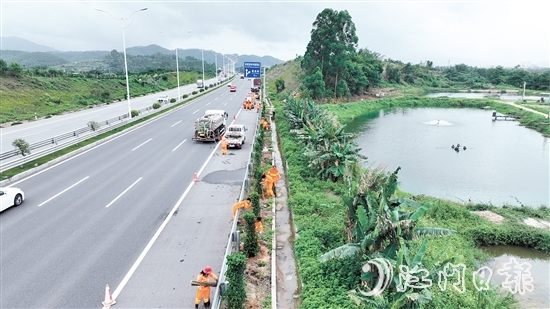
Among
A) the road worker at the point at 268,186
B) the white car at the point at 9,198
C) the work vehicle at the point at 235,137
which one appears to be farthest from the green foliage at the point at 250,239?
the work vehicle at the point at 235,137

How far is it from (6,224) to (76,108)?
3551 centimetres

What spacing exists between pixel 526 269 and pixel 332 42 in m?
43.5

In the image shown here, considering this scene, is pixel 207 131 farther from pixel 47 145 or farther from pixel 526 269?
pixel 526 269

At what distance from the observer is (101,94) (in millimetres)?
53344

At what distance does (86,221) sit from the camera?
41.1ft

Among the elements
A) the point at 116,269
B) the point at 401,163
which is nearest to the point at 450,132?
the point at 401,163

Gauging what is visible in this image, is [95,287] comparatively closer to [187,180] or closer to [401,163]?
[187,180]

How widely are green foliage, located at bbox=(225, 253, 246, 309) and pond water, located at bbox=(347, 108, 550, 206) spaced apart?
10.5 meters

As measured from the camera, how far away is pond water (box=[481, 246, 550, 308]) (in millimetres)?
10234

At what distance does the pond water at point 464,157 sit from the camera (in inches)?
790

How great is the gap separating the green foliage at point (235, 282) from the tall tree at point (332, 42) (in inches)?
1826

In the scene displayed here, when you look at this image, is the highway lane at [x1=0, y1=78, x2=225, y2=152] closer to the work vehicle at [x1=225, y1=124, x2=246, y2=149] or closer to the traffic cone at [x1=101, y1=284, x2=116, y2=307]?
the work vehicle at [x1=225, y1=124, x2=246, y2=149]

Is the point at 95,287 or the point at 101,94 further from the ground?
the point at 101,94

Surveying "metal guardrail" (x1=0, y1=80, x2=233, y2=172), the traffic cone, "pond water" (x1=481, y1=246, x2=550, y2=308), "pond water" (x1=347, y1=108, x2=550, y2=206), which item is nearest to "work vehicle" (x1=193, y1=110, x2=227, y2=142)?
"metal guardrail" (x1=0, y1=80, x2=233, y2=172)
